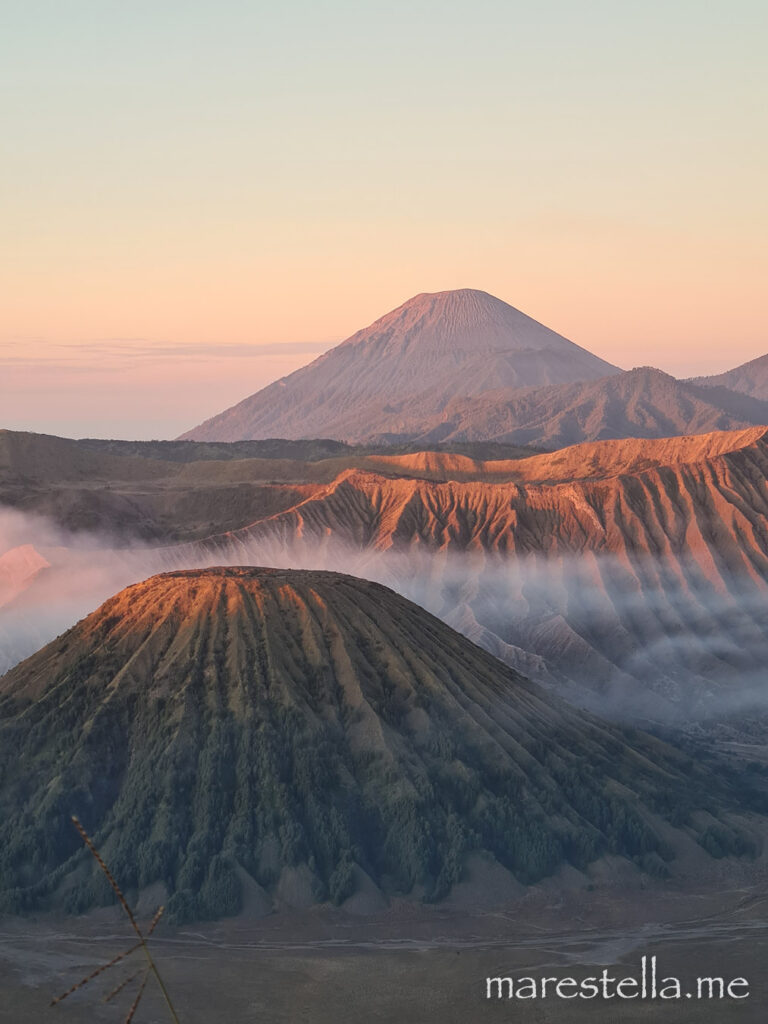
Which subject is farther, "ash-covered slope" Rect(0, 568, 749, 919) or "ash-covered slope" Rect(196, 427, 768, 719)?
"ash-covered slope" Rect(196, 427, 768, 719)

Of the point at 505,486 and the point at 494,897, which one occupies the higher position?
the point at 505,486

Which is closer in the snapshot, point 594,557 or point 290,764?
point 290,764

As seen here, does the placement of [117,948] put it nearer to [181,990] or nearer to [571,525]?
[181,990]

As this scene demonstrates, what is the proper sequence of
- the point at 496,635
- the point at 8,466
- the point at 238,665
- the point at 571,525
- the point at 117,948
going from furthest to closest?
the point at 8,466, the point at 571,525, the point at 496,635, the point at 238,665, the point at 117,948

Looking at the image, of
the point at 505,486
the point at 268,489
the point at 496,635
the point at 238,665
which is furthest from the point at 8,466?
the point at 238,665

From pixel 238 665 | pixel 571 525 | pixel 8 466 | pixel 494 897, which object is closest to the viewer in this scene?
pixel 494 897

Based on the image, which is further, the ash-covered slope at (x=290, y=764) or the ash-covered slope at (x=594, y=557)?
the ash-covered slope at (x=594, y=557)

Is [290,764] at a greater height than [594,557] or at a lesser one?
lesser

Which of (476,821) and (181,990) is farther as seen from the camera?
(476,821)
